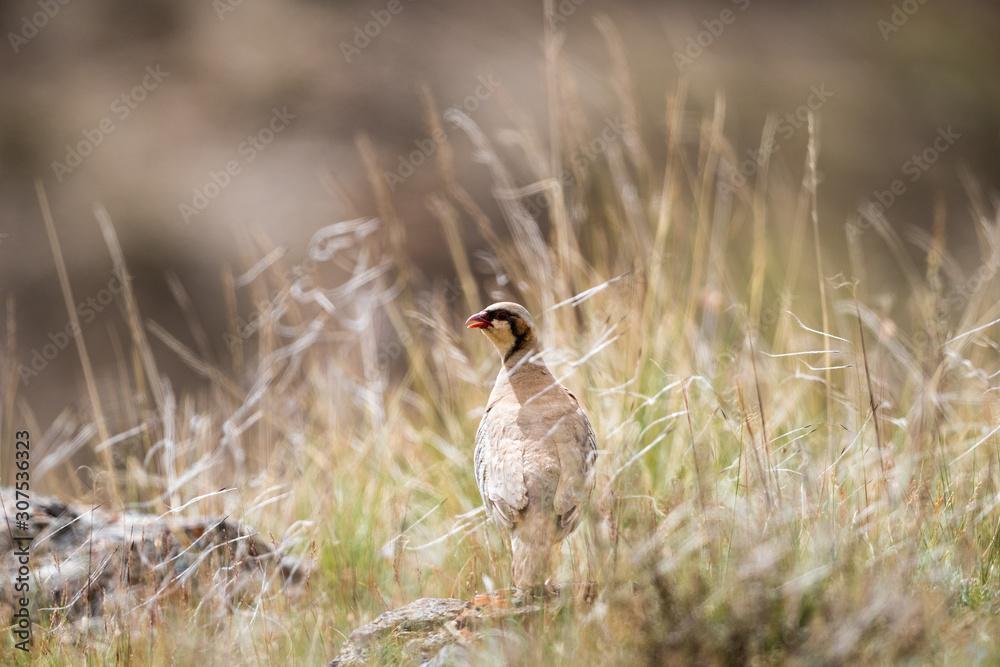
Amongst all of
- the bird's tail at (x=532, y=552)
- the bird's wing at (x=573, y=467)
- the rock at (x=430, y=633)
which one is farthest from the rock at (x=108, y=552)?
the bird's wing at (x=573, y=467)

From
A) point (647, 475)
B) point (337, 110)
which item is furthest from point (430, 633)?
point (337, 110)

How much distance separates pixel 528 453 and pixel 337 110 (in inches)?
321

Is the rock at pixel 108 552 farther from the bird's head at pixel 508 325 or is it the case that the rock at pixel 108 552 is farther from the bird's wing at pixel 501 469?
the bird's head at pixel 508 325

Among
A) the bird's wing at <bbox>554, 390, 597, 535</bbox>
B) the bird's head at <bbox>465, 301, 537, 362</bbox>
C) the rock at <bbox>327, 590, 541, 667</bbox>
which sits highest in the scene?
the bird's head at <bbox>465, 301, 537, 362</bbox>

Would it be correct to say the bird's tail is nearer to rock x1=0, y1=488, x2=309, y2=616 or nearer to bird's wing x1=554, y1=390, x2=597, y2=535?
bird's wing x1=554, y1=390, x2=597, y2=535

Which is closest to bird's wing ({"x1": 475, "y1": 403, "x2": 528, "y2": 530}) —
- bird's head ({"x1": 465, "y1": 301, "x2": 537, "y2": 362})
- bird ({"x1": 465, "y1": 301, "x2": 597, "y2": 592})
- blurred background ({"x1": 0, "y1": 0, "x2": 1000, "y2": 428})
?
bird ({"x1": 465, "y1": 301, "x2": 597, "y2": 592})

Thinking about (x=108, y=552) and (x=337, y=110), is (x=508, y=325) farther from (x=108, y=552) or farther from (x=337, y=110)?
(x=337, y=110)

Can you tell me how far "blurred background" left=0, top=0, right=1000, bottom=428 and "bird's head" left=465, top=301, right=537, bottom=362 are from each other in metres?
5.45

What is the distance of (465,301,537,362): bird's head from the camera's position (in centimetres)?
315

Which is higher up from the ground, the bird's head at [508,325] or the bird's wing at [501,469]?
the bird's head at [508,325]

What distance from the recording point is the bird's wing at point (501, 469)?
9.52ft

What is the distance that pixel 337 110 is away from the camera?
1024 centimetres

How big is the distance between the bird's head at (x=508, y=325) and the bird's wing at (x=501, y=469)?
0.24 m

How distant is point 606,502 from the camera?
8.55 ft
